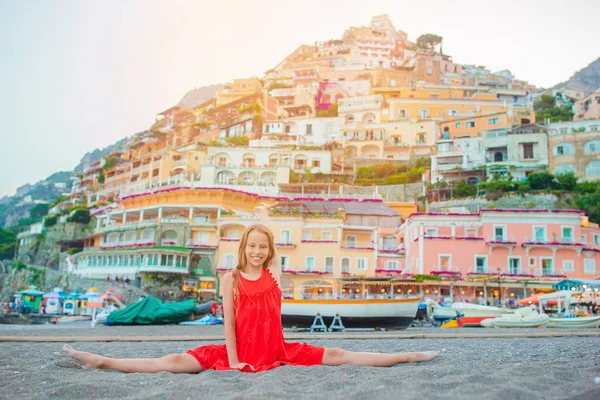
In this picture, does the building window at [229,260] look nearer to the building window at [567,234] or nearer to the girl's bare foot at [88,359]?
the building window at [567,234]

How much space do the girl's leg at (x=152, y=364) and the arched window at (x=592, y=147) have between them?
47393 millimetres

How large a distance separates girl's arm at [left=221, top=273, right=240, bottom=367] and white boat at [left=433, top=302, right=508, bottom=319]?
783 inches

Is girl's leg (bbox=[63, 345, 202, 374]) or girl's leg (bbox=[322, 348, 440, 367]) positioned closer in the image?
girl's leg (bbox=[63, 345, 202, 374])

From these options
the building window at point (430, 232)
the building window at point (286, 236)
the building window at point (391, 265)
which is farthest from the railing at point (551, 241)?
the building window at point (286, 236)

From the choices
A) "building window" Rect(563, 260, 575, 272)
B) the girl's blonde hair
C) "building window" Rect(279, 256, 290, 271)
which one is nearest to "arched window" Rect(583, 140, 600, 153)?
"building window" Rect(563, 260, 575, 272)

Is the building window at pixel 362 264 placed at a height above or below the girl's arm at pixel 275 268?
above

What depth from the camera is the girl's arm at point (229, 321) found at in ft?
15.1

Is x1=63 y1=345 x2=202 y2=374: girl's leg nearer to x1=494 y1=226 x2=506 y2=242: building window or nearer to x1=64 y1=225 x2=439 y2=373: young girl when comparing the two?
x1=64 y1=225 x2=439 y2=373: young girl

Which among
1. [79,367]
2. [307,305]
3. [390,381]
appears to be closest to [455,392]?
[390,381]

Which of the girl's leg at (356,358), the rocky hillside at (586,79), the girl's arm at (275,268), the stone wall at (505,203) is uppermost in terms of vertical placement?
the rocky hillside at (586,79)

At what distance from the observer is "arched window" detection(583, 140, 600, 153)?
43.9 metres

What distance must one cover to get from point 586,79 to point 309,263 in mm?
93603

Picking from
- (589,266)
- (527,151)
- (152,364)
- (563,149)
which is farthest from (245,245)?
(563,149)

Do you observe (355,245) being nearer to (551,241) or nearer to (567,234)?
(551,241)
